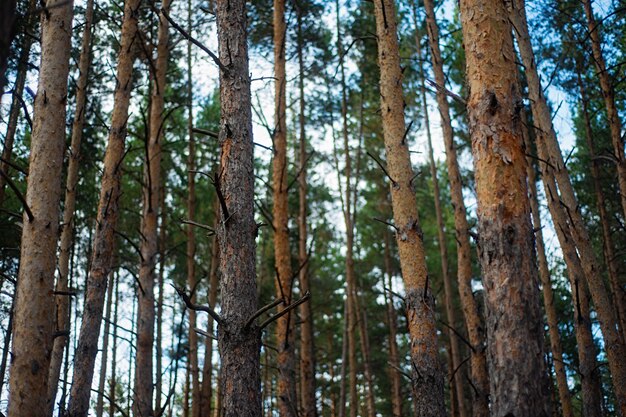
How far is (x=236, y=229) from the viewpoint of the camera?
12.3ft

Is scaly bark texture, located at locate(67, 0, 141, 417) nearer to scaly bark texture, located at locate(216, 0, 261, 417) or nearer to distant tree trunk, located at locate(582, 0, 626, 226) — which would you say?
scaly bark texture, located at locate(216, 0, 261, 417)

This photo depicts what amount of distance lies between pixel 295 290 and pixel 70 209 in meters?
12.3

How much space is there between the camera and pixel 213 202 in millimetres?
16281

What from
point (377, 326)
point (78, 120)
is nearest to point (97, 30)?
point (78, 120)

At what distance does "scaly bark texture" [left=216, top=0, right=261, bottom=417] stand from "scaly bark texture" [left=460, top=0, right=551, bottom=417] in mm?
1449

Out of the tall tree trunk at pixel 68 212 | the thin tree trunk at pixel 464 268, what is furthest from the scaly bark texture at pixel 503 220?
the tall tree trunk at pixel 68 212

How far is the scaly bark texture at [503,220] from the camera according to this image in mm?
2928

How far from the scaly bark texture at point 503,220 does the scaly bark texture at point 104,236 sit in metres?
3.77

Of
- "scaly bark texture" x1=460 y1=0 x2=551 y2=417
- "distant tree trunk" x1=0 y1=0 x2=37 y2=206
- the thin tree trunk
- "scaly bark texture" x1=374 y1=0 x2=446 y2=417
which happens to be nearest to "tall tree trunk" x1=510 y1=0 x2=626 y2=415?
the thin tree trunk

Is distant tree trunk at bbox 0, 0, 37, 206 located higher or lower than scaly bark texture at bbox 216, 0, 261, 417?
higher

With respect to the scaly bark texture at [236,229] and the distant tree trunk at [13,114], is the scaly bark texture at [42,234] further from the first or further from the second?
the distant tree trunk at [13,114]

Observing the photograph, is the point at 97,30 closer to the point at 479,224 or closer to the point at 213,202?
the point at 213,202

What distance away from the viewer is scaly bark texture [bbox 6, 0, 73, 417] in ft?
11.4

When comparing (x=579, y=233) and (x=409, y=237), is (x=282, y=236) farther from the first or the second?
Answer: (x=579, y=233)
